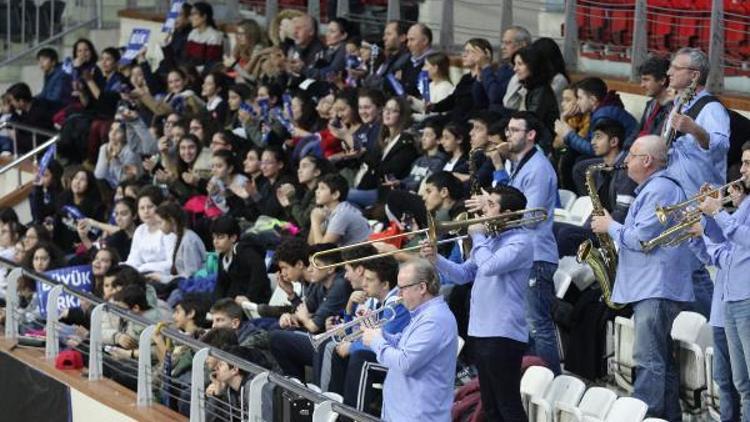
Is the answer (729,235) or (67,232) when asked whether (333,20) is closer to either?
(67,232)

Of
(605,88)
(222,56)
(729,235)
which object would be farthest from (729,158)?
(222,56)

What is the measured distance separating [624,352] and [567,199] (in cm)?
173

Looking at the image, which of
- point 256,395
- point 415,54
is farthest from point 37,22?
point 256,395

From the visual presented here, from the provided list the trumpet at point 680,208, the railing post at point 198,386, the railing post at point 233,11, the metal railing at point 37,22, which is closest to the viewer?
the trumpet at point 680,208

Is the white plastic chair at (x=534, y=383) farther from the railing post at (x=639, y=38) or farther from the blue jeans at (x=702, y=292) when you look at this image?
the railing post at (x=639, y=38)

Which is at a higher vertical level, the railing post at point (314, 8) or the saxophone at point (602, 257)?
the railing post at point (314, 8)

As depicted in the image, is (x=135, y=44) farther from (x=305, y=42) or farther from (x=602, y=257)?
(x=602, y=257)

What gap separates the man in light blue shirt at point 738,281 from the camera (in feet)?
27.6

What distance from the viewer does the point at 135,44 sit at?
1730cm

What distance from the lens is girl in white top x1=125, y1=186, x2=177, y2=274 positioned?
507 inches

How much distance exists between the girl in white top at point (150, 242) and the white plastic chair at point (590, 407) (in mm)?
4498

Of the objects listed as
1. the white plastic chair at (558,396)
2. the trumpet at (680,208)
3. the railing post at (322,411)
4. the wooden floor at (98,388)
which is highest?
the trumpet at (680,208)

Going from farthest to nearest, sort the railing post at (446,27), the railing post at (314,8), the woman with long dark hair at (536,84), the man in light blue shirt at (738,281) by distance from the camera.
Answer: the railing post at (314,8) < the railing post at (446,27) < the woman with long dark hair at (536,84) < the man in light blue shirt at (738,281)

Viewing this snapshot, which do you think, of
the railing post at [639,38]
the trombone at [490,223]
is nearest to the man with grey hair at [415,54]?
the railing post at [639,38]
